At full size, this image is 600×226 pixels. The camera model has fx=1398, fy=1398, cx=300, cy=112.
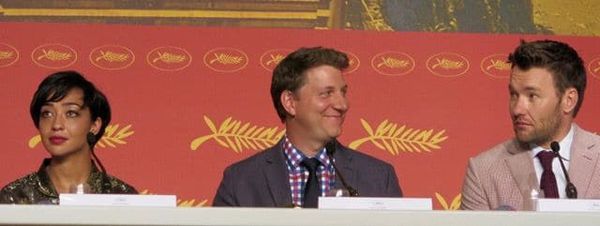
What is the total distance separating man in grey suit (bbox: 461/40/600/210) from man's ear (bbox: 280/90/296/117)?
20.4 inches

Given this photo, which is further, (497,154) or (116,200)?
(497,154)

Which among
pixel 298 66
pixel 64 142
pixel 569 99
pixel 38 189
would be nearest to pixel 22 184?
pixel 38 189

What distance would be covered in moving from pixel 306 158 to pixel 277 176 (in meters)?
0.10

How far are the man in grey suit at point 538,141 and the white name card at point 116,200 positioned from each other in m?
1.04

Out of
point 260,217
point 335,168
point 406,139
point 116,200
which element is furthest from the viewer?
point 406,139

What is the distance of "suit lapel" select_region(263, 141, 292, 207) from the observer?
11.5ft

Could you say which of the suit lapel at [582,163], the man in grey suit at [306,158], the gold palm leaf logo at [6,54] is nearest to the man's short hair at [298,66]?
the man in grey suit at [306,158]

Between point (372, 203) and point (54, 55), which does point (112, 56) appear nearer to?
point (54, 55)

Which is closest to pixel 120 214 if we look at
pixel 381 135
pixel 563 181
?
pixel 563 181

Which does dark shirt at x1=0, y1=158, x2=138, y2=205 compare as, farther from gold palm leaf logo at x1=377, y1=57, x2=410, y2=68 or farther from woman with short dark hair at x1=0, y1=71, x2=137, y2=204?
gold palm leaf logo at x1=377, y1=57, x2=410, y2=68

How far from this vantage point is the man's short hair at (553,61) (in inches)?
139

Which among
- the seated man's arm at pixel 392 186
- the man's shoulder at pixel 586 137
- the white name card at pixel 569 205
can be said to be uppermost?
the man's shoulder at pixel 586 137

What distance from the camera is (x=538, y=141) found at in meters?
3.52

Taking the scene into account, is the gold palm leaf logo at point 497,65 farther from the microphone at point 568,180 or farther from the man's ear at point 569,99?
the microphone at point 568,180
